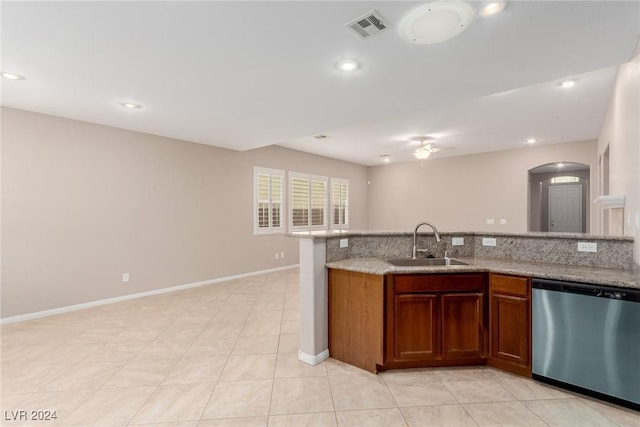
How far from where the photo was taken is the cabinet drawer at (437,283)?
2432 millimetres

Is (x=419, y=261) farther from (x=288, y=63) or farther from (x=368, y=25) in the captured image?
(x=288, y=63)

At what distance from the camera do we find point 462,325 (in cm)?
249

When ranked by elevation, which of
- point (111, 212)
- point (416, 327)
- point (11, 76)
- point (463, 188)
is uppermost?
point (11, 76)

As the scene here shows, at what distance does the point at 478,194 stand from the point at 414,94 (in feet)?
16.9

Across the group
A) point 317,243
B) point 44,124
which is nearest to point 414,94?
point 317,243

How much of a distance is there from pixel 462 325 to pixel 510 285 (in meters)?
0.50

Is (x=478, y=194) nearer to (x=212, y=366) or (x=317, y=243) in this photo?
(x=317, y=243)

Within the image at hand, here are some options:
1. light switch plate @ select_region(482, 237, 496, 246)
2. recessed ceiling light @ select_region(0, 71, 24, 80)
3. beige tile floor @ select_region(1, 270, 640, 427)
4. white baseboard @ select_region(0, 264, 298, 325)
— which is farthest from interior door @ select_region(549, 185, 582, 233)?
recessed ceiling light @ select_region(0, 71, 24, 80)

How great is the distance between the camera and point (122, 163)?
15.2ft

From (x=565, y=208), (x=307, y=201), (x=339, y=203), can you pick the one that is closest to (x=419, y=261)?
(x=307, y=201)

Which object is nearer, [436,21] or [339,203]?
[436,21]

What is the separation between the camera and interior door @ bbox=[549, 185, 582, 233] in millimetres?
8250

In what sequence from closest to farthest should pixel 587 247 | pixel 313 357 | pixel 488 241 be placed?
pixel 587 247 < pixel 313 357 < pixel 488 241

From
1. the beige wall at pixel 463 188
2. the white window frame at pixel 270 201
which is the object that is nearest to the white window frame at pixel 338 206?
the beige wall at pixel 463 188
